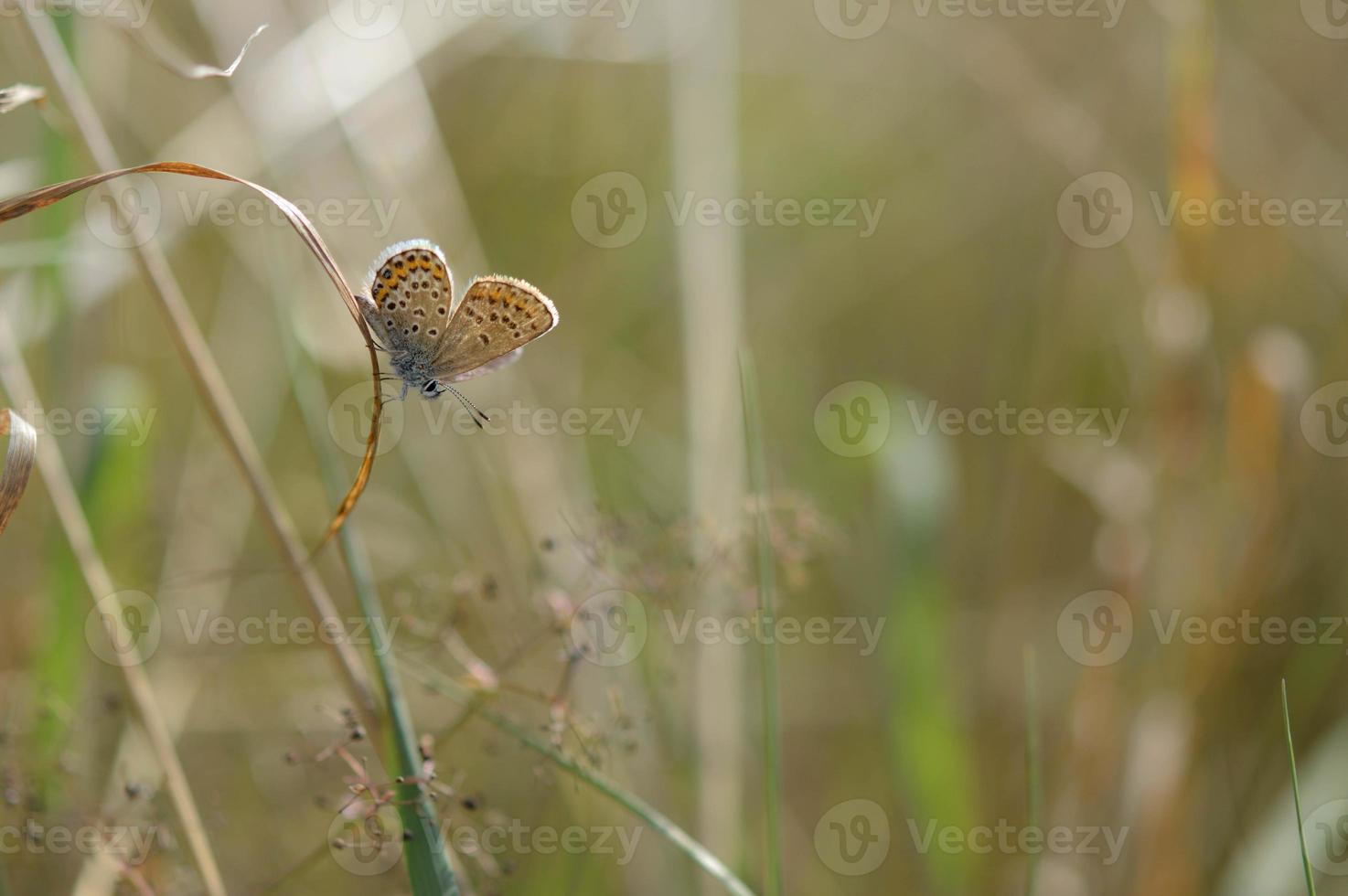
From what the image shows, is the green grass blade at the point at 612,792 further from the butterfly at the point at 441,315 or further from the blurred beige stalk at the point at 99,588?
the butterfly at the point at 441,315

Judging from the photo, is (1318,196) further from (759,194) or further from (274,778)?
(274,778)

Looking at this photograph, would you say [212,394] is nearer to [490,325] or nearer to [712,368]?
[490,325]

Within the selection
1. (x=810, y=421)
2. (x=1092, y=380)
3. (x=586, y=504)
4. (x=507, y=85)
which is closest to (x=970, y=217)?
(x=1092, y=380)

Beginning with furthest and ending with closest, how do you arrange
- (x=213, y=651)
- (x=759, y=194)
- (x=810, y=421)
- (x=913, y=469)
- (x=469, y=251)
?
(x=759, y=194)
(x=810, y=421)
(x=469, y=251)
(x=213, y=651)
(x=913, y=469)

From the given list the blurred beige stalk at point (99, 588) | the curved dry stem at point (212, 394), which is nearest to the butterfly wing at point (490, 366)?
the curved dry stem at point (212, 394)

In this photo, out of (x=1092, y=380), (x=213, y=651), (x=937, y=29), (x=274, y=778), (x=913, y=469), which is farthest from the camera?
(x=937, y=29)

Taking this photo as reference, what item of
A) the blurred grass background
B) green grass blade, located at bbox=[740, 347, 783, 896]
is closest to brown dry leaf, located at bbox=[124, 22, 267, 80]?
the blurred grass background

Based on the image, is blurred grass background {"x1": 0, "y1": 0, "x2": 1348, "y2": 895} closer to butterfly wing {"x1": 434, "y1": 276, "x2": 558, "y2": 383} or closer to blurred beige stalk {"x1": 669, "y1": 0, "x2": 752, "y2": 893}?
blurred beige stalk {"x1": 669, "y1": 0, "x2": 752, "y2": 893}
